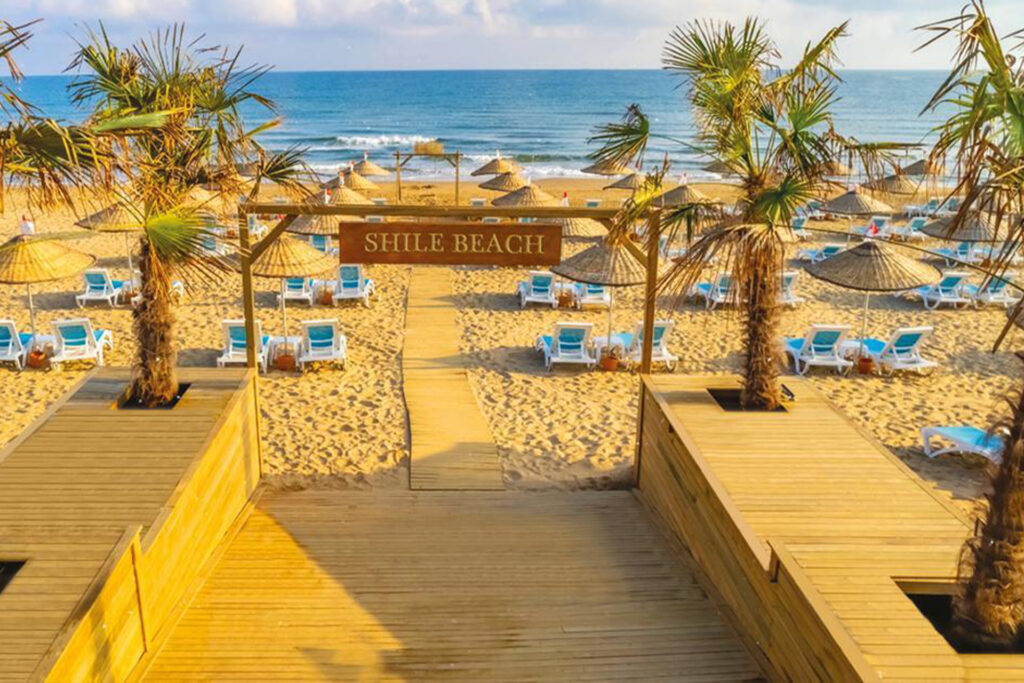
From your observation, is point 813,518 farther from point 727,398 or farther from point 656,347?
point 656,347

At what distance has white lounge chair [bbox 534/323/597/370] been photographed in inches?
490

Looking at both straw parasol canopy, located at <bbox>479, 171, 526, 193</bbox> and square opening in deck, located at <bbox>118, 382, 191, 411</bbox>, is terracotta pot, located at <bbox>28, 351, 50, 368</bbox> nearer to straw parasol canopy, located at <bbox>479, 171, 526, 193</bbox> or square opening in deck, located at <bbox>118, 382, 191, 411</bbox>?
square opening in deck, located at <bbox>118, 382, 191, 411</bbox>

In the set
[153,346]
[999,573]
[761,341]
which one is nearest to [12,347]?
[153,346]

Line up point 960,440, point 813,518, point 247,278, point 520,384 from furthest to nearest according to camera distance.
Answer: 1. point 520,384
2. point 960,440
3. point 247,278
4. point 813,518

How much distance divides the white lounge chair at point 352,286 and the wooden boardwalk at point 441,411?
0.96m

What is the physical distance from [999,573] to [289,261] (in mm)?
9929

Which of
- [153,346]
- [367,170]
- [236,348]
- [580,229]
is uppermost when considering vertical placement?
[367,170]

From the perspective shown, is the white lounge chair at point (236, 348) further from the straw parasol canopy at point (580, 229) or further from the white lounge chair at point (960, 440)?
the white lounge chair at point (960, 440)

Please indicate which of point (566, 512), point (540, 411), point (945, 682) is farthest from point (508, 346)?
point (945, 682)

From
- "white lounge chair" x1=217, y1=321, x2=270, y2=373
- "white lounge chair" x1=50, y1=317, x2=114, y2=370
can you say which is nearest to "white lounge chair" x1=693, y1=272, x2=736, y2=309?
"white lounge chair" x1=217, y1=321, x2=270, y2=373

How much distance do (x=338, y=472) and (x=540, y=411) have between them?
124 inches

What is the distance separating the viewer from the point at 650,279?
7.91 meters

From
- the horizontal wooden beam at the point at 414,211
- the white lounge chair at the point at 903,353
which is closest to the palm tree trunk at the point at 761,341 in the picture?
the horizontal wooden beam at the point at 414,211

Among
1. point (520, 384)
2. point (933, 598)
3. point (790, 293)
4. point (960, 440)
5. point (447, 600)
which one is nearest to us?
point (933, 598)
